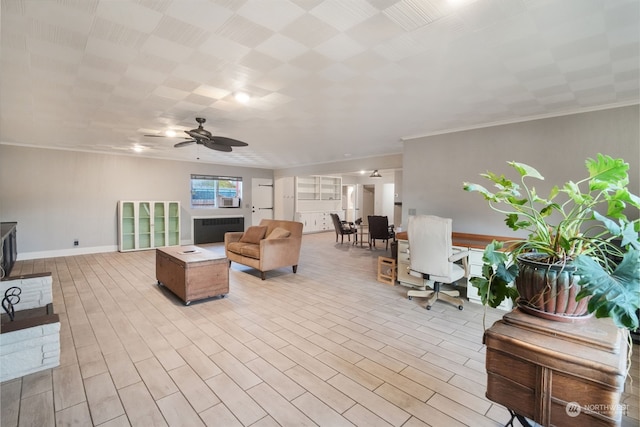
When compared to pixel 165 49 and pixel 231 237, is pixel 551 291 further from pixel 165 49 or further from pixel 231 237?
pixel 231 237

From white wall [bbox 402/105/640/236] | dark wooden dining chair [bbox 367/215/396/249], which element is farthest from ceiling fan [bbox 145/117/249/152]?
dark wooden dining chair [bbox 367/215/396/249]

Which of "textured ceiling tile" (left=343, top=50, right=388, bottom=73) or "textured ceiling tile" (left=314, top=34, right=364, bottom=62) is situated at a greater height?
"textured ceiling tile" (left=343, top=50, right=388, bottom=73)

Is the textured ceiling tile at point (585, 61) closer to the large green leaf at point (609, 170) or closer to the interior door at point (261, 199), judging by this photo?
the large green leaf at point (609, 170)

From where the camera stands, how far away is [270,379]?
2.08 metres

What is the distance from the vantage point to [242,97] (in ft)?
9.80

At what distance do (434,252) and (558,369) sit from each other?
2327mm

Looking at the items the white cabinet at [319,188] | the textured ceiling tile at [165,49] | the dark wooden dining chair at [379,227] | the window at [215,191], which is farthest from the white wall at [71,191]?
the textured ceiling tile at [165,49]

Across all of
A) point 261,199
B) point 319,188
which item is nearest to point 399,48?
point 261,199

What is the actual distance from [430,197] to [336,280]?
205 centimetres

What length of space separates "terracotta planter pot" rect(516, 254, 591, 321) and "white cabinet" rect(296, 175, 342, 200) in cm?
915

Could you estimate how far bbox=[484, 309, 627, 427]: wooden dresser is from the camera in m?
0.90

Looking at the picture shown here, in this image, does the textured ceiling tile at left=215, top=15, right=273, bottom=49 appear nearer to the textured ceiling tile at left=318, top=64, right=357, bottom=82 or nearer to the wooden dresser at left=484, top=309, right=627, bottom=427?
the textured ceiling tile at left=318, top=64, right=357, bottom=82

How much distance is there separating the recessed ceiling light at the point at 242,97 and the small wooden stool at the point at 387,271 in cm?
307

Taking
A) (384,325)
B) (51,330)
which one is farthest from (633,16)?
(51,330)
